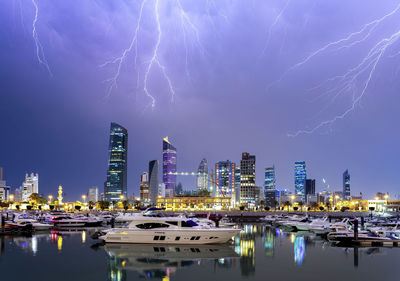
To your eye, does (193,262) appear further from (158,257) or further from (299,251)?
(299,251)

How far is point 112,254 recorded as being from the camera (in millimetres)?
26625

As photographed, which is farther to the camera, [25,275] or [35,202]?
[35,202]

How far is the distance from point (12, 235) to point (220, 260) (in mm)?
27889

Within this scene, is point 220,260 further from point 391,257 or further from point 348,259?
point 391,257

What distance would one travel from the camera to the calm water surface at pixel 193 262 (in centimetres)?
2022

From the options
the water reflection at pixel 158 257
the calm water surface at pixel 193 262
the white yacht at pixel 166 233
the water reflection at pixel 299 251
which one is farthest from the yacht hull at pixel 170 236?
the water reflection at pixel 299 251

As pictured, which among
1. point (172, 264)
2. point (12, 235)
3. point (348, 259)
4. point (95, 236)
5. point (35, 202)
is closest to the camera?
point (172, 264)

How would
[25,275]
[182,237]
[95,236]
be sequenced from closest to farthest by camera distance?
[25,275], [182,237], [95,236]

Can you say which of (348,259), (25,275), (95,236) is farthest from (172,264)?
(95,236)

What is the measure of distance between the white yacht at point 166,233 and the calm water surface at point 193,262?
0.80 meters

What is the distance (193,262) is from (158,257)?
291 centimetres

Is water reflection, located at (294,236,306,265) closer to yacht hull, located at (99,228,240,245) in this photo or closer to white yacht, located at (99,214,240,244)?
white yacht, located at (99,214,240,244)

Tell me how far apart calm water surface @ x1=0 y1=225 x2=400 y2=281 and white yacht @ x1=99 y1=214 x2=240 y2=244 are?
0.80 metres

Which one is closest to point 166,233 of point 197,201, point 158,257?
point 158,257
